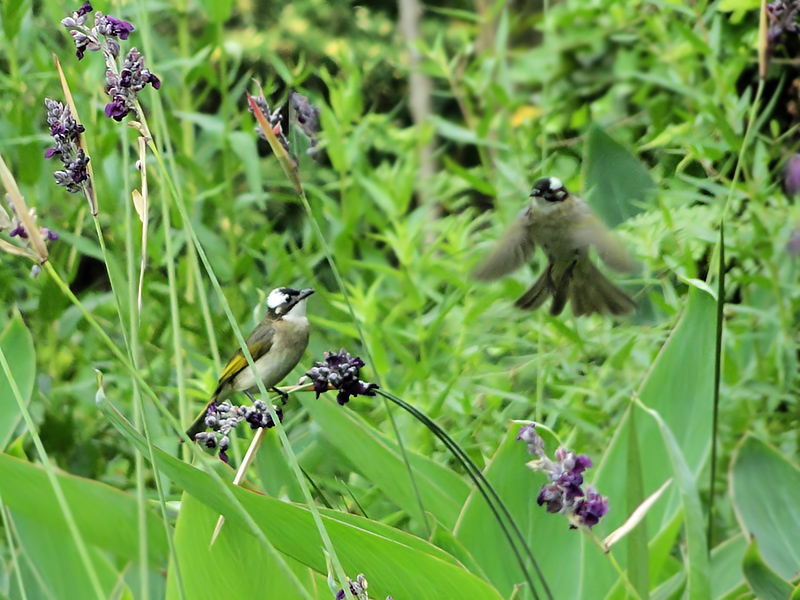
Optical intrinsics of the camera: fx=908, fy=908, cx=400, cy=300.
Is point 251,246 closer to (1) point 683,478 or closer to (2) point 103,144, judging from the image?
(2) point 103,144

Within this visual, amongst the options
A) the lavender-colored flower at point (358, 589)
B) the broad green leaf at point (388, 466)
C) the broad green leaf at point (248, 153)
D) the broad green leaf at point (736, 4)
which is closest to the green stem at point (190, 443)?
the lavender-colored flower at point (358, 589)

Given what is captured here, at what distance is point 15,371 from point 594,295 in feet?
2.56

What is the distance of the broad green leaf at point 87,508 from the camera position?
915mm

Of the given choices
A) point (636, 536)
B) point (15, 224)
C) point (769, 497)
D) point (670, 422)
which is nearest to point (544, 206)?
point (670, 422)

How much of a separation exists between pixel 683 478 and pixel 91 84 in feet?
4.49

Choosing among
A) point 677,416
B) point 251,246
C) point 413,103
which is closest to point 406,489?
point 677,416

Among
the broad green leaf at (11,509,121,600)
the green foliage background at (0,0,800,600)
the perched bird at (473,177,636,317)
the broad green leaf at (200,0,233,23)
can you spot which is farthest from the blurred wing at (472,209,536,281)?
the broad green leaf at (200,0,233,23)

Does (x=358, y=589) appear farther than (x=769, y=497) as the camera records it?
No

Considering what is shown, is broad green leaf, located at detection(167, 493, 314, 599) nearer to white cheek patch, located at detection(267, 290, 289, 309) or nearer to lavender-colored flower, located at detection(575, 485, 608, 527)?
lavender-colored flower, located at detection(575, 485, 608, 527)

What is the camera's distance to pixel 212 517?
84 centimetres

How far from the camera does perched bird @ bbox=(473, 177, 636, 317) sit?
4.03 feet

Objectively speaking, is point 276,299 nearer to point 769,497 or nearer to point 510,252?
point 510,252

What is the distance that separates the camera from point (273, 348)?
1.24 meters

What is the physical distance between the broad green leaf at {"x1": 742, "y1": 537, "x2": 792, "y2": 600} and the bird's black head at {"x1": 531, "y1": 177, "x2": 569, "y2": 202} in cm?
53
